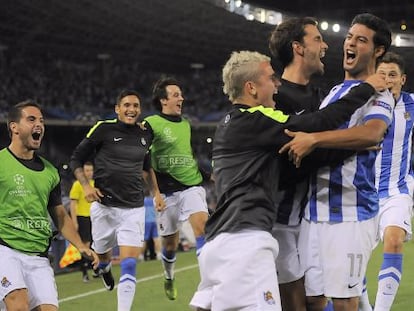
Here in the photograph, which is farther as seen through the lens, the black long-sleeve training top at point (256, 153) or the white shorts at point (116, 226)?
the white shorts at point (116, 226)

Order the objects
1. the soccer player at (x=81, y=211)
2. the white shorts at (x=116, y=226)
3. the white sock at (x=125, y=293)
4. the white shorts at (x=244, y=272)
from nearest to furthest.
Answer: the white shorts at (x=244, y=272) → the white sock at (x=125, y=293) → the white shorts at (x=116, y=226) → the soccer player at (x=81, y=211)

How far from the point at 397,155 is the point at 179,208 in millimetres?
3105

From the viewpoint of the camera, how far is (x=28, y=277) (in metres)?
5.60

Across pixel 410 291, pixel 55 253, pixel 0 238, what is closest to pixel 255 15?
pixel 55 253

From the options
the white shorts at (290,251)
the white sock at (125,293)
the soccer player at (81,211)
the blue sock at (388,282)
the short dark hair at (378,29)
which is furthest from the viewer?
the soccer player at (81,211)

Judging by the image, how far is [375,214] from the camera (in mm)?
4250

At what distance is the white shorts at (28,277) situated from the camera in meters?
5.46

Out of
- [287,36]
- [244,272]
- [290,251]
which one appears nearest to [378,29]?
[287,36]

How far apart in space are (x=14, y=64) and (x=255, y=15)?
10352mm

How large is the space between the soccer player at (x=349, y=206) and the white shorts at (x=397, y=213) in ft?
6.84

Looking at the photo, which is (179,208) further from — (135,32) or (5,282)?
(135,32)

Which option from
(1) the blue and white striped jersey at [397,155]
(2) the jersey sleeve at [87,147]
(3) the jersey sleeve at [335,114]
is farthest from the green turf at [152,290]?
(3) the jersey sleeve at [335,114]

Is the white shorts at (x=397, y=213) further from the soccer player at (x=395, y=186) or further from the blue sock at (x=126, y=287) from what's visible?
the blue sock at (x=126, y=287)

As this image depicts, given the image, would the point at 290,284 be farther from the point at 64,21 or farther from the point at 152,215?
the point at 64,21
